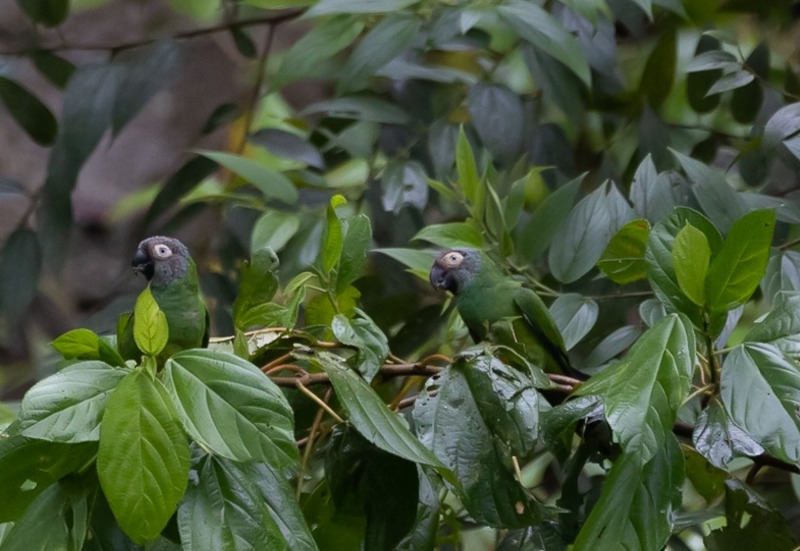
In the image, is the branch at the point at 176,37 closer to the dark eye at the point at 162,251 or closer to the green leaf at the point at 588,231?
the dark eye at the point at 162,251

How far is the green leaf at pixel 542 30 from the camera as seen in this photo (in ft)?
4.33

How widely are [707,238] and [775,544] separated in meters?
0.30

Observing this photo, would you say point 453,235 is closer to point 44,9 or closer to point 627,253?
point 627,253

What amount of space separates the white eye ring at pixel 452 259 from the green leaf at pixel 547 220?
0.08 metres

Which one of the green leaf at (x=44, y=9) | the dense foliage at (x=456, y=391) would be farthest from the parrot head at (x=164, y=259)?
the green leaf at (x=44, y=9)

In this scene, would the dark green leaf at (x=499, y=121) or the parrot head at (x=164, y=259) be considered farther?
the dark green leaf at (x=499, y=121)

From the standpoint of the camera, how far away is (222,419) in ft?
2.26

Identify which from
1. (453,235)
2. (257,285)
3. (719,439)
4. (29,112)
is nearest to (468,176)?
(453,235)

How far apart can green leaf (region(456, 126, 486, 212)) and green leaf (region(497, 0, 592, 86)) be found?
0.58 feet

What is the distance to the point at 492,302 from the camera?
4.41 ft

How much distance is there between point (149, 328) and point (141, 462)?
13cm

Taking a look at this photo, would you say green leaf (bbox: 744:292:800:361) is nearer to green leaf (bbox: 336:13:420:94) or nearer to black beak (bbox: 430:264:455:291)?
black beak (bbox: 430:264:455:291)

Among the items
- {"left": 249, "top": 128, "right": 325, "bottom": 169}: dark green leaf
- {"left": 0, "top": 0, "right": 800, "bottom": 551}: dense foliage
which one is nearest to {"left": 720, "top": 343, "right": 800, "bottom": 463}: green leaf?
{"left": 0, "top": 0, "right": 800, "bottom": 551}: dense foliage

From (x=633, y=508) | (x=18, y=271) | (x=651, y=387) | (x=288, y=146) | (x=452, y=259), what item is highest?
(x=651, y=387)
